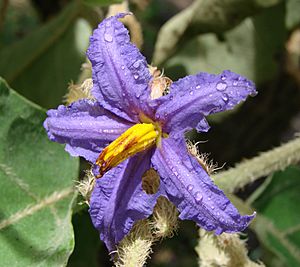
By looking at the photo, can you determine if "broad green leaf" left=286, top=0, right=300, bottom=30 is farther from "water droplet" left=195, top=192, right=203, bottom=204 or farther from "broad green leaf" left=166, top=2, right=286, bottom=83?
"water droplet" left=195, top=192, right=203, bottom=204

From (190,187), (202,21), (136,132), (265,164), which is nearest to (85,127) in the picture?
(136,132)

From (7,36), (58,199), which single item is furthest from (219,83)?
(7,36)

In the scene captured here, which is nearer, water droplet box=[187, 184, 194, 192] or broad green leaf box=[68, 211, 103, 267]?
water droplet box=[187, 184, 194, 192]

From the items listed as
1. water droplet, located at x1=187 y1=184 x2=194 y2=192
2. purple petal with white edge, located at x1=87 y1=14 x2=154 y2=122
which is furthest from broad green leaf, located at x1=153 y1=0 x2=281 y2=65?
water droplet, located at x1=187 y1=184 x2=194 y2=192

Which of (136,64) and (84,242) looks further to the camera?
(84,242)

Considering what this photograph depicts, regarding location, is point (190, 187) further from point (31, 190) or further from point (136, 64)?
point (31, 190)

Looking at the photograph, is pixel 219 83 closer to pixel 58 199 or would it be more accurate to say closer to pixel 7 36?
pixel 58 199
